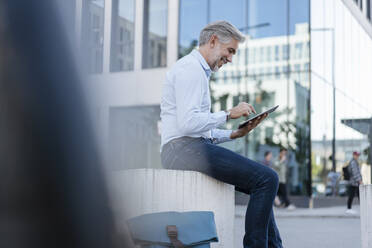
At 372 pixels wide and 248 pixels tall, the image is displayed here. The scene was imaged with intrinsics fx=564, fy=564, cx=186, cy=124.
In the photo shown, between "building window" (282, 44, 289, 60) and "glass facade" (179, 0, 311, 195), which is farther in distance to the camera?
"building window" (282, 44, 289, 60)

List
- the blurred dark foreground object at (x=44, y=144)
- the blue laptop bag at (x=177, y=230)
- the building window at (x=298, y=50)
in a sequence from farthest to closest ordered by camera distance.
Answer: the building window at (x=298, y=50) → the blue laptop bag at (x=177, y=230) → the blurred dark foreground object at (x=44, y=144)

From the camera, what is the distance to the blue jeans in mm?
3111

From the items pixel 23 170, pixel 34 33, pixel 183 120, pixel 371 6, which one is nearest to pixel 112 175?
pixel 23 170

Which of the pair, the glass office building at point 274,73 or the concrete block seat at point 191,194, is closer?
the concrete block seat at point 191,194

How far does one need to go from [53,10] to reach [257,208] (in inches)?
86.7

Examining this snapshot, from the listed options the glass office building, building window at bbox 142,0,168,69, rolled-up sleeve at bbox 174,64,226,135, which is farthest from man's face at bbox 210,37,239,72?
building window at bbox 142,0,168,69

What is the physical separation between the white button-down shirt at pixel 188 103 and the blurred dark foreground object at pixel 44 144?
191cm

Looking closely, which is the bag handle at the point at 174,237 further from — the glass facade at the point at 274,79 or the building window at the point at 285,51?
the building window at the point at 285,51

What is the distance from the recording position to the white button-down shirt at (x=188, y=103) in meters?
3.12

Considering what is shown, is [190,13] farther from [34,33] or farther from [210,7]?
[34,33]

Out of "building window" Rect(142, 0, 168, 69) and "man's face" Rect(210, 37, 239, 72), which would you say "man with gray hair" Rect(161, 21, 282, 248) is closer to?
"man's face" Rect(210, 37, 239, 72)

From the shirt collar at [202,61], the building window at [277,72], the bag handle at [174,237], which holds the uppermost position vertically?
the building window at [277,72]

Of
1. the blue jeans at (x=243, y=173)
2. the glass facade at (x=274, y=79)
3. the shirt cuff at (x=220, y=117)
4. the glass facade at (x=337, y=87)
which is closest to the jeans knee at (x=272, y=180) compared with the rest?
the blue jeans at (x=243, y=173)

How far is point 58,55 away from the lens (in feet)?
3.80
